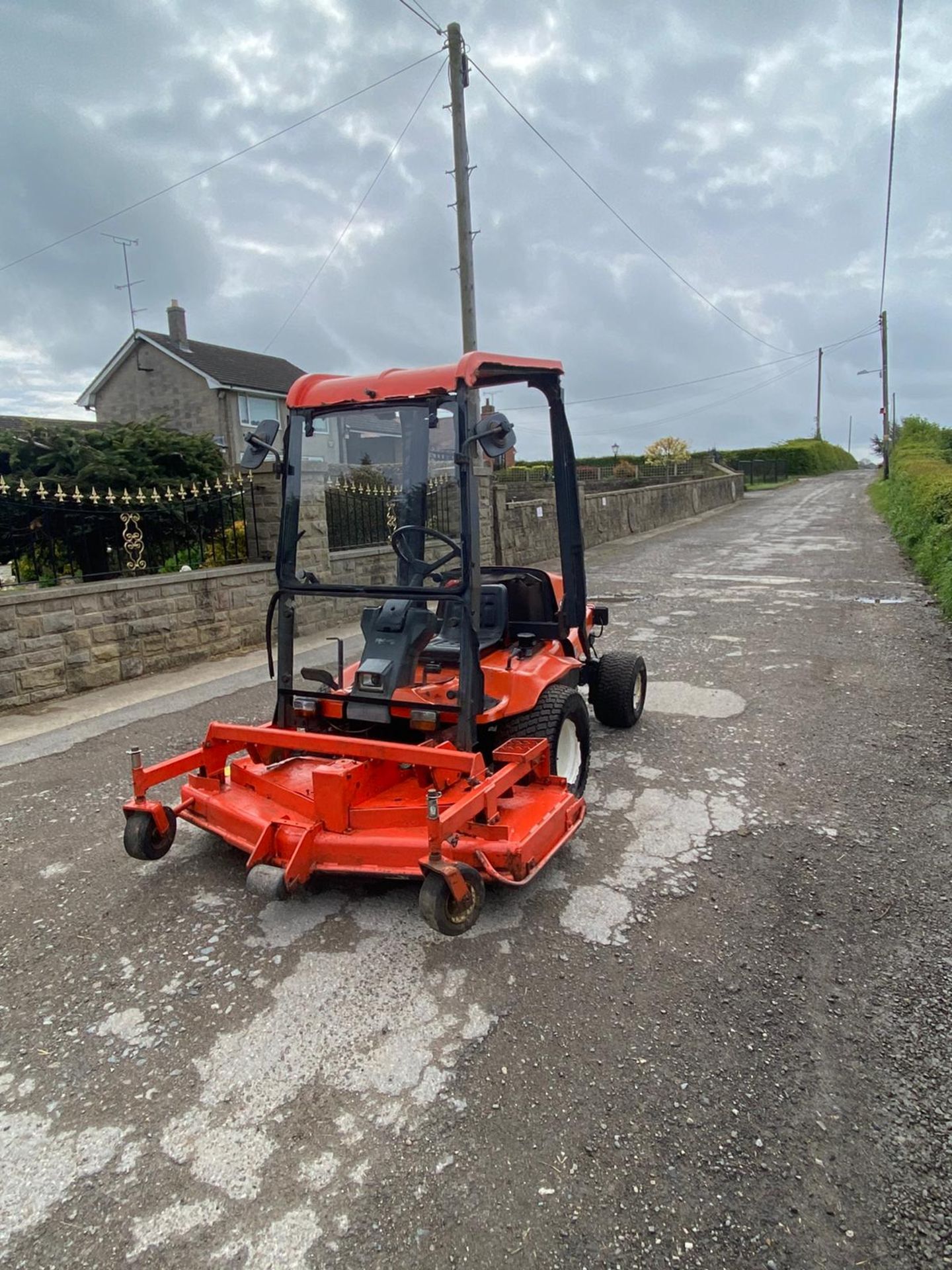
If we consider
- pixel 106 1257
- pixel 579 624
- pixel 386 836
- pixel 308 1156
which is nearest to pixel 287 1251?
pixel 308 1156

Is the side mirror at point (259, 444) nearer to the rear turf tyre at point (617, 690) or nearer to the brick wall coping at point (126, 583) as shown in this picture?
the rear turf tyre at point (617, 690)

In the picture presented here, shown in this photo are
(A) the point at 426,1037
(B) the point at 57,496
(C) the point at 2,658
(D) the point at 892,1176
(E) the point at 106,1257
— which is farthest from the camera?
(B) the point at 57,496

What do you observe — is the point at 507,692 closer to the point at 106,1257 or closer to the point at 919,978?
the point at 919,978

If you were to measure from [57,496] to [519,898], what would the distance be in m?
5.68

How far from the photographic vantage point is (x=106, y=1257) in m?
1.89

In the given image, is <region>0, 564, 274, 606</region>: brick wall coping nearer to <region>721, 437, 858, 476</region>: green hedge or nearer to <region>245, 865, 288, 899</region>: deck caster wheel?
<region>245, 865, 288, 899</region>: deck caster wheel

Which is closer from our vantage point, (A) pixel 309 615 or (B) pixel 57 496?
(A) pixel 309 615

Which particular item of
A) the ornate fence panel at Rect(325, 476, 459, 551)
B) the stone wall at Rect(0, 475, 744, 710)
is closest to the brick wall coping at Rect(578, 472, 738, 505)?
the stone wall at Rect(0, 475, 744, 710)

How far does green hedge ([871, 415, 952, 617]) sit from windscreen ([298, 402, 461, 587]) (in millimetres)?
7508

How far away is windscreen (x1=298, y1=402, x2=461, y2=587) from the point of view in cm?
372

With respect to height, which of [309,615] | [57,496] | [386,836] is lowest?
[386,836]

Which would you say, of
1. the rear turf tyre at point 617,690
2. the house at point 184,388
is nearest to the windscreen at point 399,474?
the rear turf tyre at point 617,690

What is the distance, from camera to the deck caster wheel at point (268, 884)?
298 cm

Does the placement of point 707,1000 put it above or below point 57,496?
below
